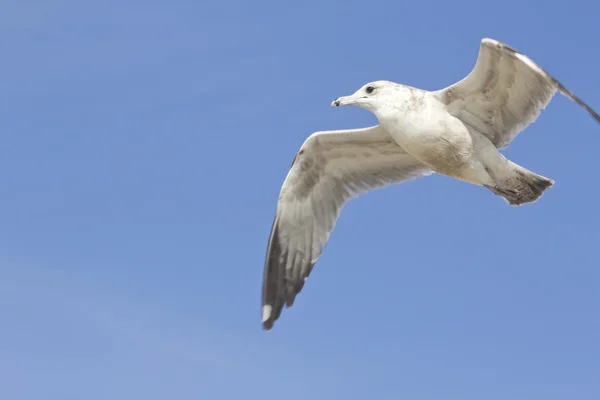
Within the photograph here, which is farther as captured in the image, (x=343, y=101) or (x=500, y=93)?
(x=343, y=101)

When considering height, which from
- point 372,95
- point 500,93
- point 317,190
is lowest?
point 317,190

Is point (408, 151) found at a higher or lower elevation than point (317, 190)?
lower

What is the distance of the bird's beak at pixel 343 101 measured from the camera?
38.1 feet

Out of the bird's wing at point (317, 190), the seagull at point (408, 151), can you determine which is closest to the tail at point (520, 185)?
the seagull at point (408, 151)

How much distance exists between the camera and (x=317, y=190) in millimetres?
12812

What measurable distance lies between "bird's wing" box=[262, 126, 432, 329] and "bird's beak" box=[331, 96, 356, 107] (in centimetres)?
54

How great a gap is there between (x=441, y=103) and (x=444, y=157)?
1.94 feet

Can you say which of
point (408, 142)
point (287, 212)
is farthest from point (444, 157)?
point (287, 212)

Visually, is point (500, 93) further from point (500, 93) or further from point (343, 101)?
point (343, 101)

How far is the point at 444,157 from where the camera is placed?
11.3 m

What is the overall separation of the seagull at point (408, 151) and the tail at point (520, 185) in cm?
1

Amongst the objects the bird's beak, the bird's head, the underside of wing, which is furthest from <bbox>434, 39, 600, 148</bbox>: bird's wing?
the bird's beak

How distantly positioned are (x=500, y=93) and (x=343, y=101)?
1.70 metres

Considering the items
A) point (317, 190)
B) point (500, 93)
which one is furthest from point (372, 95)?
point (317, 190)
